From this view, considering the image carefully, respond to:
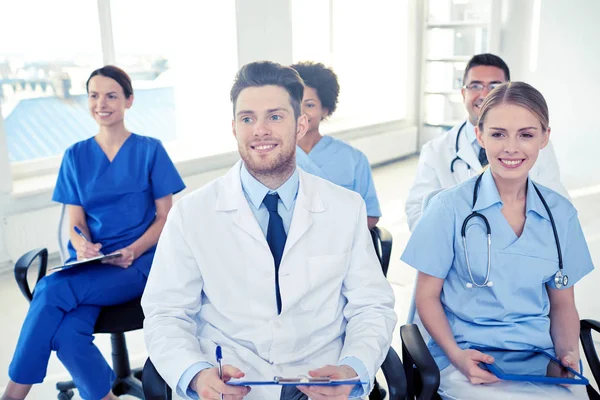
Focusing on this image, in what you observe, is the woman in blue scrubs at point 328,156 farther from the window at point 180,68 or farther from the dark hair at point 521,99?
the window at point 180,68

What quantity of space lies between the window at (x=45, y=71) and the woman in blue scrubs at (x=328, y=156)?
217 centimetres

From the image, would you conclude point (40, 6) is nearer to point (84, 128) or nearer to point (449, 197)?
point (84, 128)

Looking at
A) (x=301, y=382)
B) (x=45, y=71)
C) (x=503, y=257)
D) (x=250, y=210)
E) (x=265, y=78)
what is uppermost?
(x=265, y=78)

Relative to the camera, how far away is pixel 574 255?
62.6 inches

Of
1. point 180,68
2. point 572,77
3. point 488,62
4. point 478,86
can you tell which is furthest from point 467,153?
point 572,77

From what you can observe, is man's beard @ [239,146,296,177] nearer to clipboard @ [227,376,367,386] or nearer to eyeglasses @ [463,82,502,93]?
clipboard @ [227,376,367,386]

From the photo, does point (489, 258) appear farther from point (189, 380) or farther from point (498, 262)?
point (189, 380)

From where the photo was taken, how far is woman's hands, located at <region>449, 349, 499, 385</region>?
4.78 ft

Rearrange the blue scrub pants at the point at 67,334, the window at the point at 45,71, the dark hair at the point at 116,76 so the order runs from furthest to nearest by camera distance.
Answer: the window at the point at 45,71 < the dark hair at the point at 116,76 < the blue scrub pants at the point at 67,334

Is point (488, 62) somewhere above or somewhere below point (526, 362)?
above

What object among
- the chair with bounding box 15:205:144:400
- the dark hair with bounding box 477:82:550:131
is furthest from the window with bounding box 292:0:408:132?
the dark hair with bounding box 477:82:550:131

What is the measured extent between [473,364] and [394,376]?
0.25 metres

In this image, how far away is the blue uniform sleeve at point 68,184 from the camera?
2.29 meters

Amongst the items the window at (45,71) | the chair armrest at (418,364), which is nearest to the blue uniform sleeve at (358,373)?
the chair armrest at (418,364)
